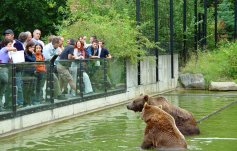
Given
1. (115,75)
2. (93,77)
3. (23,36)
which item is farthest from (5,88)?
(115,75)

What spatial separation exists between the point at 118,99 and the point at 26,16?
637 inches

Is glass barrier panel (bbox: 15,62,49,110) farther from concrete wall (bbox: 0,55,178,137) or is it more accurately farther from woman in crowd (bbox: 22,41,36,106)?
concrete wall (bbox: 0,55,178,137)

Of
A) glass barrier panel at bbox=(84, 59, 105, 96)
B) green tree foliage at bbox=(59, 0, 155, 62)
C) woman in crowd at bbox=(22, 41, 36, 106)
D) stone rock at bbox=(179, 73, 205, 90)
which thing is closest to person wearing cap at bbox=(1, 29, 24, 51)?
woman in crowd at bbox=(22, 41, 36, 106)

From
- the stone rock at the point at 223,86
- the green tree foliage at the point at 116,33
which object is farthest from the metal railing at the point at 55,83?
the stone rock at the point at 223,86

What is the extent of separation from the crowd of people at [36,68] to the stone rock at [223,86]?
7500 mm

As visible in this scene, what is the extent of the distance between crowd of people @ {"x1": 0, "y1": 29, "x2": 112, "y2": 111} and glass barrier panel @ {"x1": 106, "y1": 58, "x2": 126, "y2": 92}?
0.80 m

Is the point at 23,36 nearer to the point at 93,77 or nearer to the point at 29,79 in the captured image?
the point at 29,79

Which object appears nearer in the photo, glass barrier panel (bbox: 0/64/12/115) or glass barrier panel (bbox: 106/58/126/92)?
glass barrier panel (bbox: 0/64/12/115)

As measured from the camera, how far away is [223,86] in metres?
26.0

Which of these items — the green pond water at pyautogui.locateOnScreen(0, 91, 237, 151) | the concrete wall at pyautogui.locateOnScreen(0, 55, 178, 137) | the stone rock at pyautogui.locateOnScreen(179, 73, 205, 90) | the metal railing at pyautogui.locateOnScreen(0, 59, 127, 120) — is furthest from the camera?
the stone rock at pyautogui.locateOnScreen(179, 73, 205, 90)

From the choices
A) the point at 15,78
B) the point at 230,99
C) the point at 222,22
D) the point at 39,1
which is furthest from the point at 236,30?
the point at 15,78

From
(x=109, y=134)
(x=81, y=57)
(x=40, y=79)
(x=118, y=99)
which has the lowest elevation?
(x=109, y=134)

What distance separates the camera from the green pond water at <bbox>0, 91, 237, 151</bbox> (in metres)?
12.4

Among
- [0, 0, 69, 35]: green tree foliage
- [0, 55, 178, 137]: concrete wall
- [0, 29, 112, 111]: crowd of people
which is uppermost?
[0, 0, 69, 35]: green tree foliage
